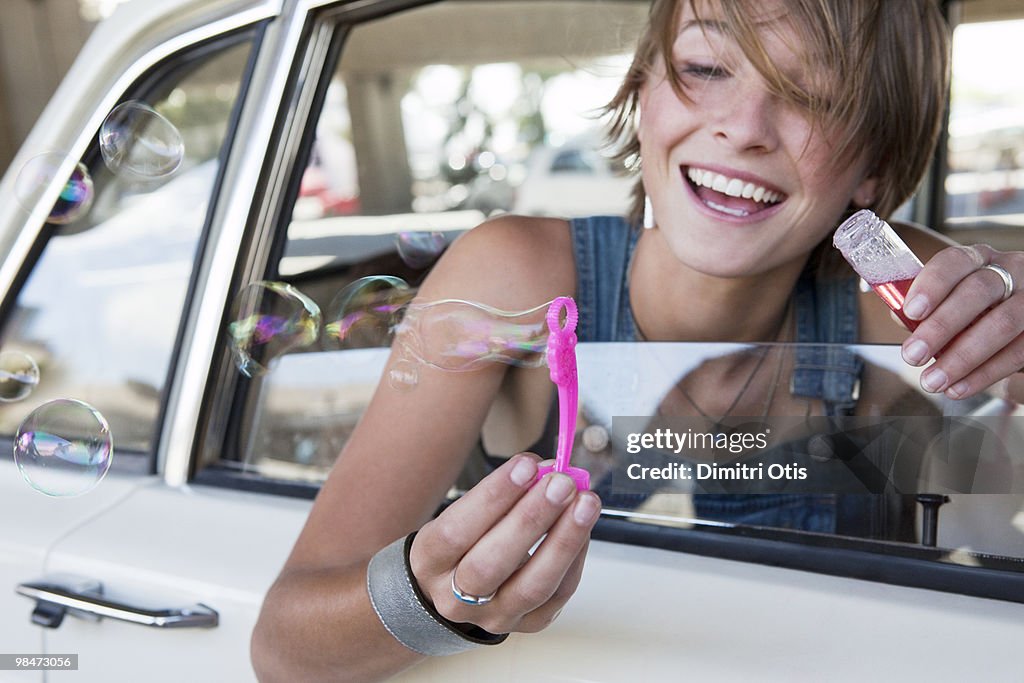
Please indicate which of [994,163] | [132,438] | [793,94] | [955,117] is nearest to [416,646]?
[793,94]

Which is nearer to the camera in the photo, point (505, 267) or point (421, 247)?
point (505, 267)

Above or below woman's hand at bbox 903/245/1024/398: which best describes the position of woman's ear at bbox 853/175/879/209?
above

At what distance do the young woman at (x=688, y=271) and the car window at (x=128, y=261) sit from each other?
0.62m

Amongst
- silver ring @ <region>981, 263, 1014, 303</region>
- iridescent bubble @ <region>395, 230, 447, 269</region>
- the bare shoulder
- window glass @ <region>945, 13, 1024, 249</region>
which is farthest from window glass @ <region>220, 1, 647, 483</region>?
window glass @ <region>945, 13, 1024, 249</region>

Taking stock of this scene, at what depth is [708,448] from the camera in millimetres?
1171

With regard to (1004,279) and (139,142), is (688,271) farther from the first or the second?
(139,142)

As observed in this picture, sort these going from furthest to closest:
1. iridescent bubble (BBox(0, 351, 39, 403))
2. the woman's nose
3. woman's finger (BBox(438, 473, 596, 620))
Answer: iridescent bubble (BBox(0, 351, 39, 403)), the woman's nose, woman's finger (BBox(438, 473, 596, 620))

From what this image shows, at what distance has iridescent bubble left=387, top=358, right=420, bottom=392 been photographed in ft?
4.57

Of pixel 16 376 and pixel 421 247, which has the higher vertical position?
pixel 421 247

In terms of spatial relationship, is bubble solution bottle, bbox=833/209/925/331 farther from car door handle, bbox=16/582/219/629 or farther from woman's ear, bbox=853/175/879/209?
car door handle, bbox=16/582/219/629

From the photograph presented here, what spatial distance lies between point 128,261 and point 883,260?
2626 millimetres

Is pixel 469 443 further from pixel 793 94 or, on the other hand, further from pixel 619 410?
pixel 793 94

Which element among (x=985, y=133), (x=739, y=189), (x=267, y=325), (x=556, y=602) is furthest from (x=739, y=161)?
(x=985, y=133)

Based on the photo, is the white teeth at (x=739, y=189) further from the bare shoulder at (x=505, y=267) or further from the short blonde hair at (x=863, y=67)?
the bare shoulder at (x=505, y=267)
